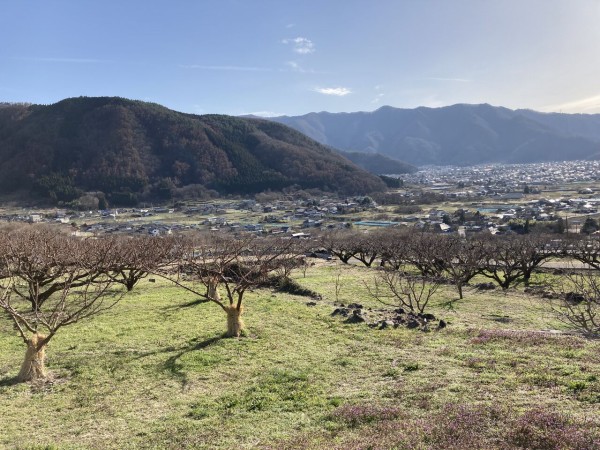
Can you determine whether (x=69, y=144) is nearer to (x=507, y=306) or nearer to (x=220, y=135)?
(x=220, y=135)

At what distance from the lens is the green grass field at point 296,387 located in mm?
7133

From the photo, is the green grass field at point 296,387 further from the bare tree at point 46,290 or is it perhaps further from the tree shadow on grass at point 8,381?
the bare tree at point 46,290

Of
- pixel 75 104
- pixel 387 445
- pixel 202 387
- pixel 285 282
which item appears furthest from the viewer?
pixel 75 104

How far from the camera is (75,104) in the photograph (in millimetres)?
137250

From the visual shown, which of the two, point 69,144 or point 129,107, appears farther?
point 129,107

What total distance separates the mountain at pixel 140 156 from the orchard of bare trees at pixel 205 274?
293 ft

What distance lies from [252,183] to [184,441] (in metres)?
127

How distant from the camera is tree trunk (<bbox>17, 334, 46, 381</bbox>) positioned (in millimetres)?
10859

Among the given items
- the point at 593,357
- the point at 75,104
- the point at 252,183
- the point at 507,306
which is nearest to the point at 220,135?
the point at 252,183

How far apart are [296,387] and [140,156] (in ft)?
424

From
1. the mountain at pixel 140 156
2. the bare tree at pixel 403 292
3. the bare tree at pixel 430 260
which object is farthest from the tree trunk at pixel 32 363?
the mountain at pixel 140 156

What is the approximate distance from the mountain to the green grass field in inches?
4250

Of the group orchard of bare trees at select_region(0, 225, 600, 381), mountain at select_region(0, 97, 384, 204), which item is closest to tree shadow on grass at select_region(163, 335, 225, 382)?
orchard of bare trees at select_region(0, 225, 600, 381)

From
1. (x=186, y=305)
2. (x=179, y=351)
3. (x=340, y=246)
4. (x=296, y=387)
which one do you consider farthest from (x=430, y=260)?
(x=296, y=387)
